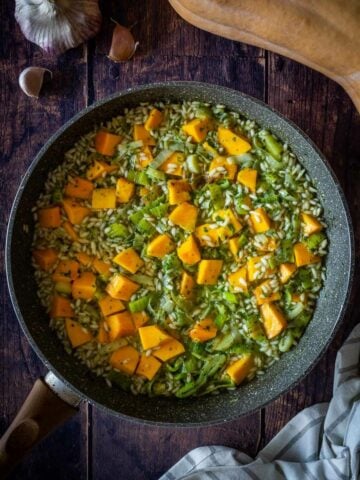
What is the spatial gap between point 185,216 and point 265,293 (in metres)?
0.38

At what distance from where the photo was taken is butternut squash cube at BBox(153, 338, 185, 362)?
2355mm

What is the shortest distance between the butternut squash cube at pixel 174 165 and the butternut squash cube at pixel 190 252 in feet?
0.78

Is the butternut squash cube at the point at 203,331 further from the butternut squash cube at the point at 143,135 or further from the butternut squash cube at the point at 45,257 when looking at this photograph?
the butternut squash cube at the point at 143,135

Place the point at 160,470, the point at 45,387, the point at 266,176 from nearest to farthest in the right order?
1. the point at 45,387
2. the point at 266,176
3. the point at 160,470

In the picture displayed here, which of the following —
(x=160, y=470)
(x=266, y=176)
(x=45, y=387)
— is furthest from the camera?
(x=160, y=470)

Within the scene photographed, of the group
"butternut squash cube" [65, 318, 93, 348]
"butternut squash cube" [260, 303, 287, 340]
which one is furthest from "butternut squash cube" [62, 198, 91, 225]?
"butternut squash cube" [260, 303, 287, 340]

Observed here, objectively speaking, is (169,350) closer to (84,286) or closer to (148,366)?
(148,366)

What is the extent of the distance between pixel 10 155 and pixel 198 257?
78 cm

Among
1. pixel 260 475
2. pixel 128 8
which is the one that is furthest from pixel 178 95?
pixel 260 475

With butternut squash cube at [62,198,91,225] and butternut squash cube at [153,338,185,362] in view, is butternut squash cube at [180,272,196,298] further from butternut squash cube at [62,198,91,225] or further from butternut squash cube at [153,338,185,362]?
butternut squash cube at [62,198,91,225]

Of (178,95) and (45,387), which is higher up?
(178,95)

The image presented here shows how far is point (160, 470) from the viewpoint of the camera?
2.53 meters

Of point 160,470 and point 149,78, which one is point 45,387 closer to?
point 160,470

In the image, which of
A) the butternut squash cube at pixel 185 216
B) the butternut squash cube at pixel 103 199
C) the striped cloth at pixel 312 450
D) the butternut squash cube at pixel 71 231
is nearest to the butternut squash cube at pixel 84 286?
the butternut squash cube at pixel 71 231
